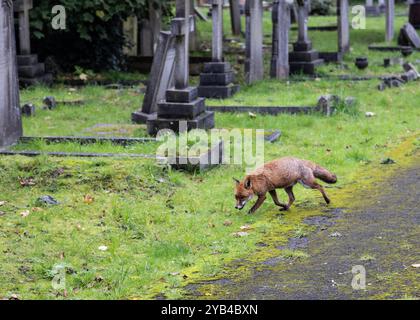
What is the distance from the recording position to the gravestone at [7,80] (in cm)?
1167

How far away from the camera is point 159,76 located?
1425 centimetres

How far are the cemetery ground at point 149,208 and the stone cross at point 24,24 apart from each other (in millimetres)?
3866

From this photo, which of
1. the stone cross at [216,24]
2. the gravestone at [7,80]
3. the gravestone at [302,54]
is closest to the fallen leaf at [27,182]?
the gravestone at [7,80]

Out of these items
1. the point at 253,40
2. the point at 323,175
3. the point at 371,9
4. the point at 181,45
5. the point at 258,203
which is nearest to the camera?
Result: the point at 258,203

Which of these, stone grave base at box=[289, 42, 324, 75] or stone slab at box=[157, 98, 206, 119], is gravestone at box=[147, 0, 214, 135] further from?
stone grave base at box=[289, 42, 324, 75]

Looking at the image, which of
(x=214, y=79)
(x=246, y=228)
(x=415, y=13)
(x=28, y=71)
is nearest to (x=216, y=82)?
(x=214, y=79)

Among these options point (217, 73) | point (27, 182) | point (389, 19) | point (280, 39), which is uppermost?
point (389, 19)

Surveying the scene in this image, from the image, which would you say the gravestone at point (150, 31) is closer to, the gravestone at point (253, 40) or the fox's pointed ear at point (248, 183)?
the gravestone at point (253, 40)

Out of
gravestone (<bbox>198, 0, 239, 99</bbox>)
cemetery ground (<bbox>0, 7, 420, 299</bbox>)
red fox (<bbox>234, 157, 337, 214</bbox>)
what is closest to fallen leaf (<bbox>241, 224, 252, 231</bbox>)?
cemetery ground (<bbox>0, 7, 420, 299</bbox>)

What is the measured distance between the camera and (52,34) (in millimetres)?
21031

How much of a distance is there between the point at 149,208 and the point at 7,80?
3.60 m

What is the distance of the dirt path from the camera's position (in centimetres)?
686

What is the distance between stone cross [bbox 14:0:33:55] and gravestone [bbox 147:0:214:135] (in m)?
6.44

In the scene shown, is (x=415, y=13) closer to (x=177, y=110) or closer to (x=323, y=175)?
(x=177, y=110)
